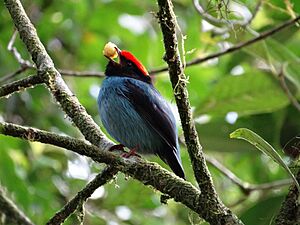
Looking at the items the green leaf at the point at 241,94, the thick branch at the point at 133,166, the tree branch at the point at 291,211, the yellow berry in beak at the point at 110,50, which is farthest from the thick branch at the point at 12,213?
the tree branch at the point at 291,211

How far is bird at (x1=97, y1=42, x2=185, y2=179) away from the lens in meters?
4.02

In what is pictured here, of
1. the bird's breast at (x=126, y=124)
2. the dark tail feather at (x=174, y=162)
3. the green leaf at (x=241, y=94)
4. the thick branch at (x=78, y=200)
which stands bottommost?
the dark tail feather at (x=174, y=162)

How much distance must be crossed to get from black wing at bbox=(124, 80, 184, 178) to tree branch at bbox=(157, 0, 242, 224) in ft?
4.72

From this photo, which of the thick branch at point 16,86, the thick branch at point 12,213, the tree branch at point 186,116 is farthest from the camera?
the thick branch at point 12,213

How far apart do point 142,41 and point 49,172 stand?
52.9 inches

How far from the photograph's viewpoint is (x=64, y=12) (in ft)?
18.7

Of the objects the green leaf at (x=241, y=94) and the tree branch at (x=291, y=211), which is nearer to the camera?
the tree branch at (x=291, y=211)

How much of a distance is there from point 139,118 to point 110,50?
18.9 inches

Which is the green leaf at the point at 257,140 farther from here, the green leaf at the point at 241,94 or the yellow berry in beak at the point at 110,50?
the green leaf at the point at 241,94

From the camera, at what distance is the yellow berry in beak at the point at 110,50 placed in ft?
13.9

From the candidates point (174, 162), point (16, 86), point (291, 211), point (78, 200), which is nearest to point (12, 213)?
point (174, 162)

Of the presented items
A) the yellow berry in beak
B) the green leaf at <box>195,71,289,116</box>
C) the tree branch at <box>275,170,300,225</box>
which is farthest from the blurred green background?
the tree branch at <box>275,170,300,225</box>

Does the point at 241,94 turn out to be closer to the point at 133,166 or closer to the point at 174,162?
the point at 174,162

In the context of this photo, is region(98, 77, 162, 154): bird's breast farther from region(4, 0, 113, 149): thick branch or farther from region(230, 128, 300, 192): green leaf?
region(230, 128, 300, 192): green leaf
